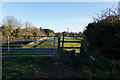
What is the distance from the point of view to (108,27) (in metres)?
4.36

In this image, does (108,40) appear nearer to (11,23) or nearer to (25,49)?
(25,49)

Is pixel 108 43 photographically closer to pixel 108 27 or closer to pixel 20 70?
pixel 108 27

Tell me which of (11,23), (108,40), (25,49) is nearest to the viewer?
(108,40)

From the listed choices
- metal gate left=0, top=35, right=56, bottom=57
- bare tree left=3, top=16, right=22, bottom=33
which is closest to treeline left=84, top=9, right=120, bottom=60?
metal gate left=0, top=35, right=56, bottom=57

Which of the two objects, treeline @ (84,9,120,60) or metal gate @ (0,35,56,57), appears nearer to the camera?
treeline @ (84,9,120,60)

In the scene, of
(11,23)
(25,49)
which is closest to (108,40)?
(25,49)

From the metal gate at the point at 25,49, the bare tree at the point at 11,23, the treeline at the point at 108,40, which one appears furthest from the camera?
the bare tree at the point at 11,23

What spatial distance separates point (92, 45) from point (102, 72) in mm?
1355

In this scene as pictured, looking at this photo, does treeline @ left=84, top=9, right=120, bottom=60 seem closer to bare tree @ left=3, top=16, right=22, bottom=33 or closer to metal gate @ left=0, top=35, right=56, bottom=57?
metal gate @ left=0, top=35, right=56, bottom=57

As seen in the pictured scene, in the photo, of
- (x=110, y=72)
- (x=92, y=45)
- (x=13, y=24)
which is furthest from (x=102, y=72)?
(x=13, y=24)

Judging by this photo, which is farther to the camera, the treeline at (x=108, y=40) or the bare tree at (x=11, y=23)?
the bare tree at (x=11, y=23)

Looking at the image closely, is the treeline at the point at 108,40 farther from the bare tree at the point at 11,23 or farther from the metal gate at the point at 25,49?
the bare tree at the point at 11,23

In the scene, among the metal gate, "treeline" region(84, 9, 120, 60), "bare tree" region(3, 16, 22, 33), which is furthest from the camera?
"bare tree" region(3, 16, 22, 33)

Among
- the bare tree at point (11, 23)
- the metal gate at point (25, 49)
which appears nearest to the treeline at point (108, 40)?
the metal gate at point (25, 49)
